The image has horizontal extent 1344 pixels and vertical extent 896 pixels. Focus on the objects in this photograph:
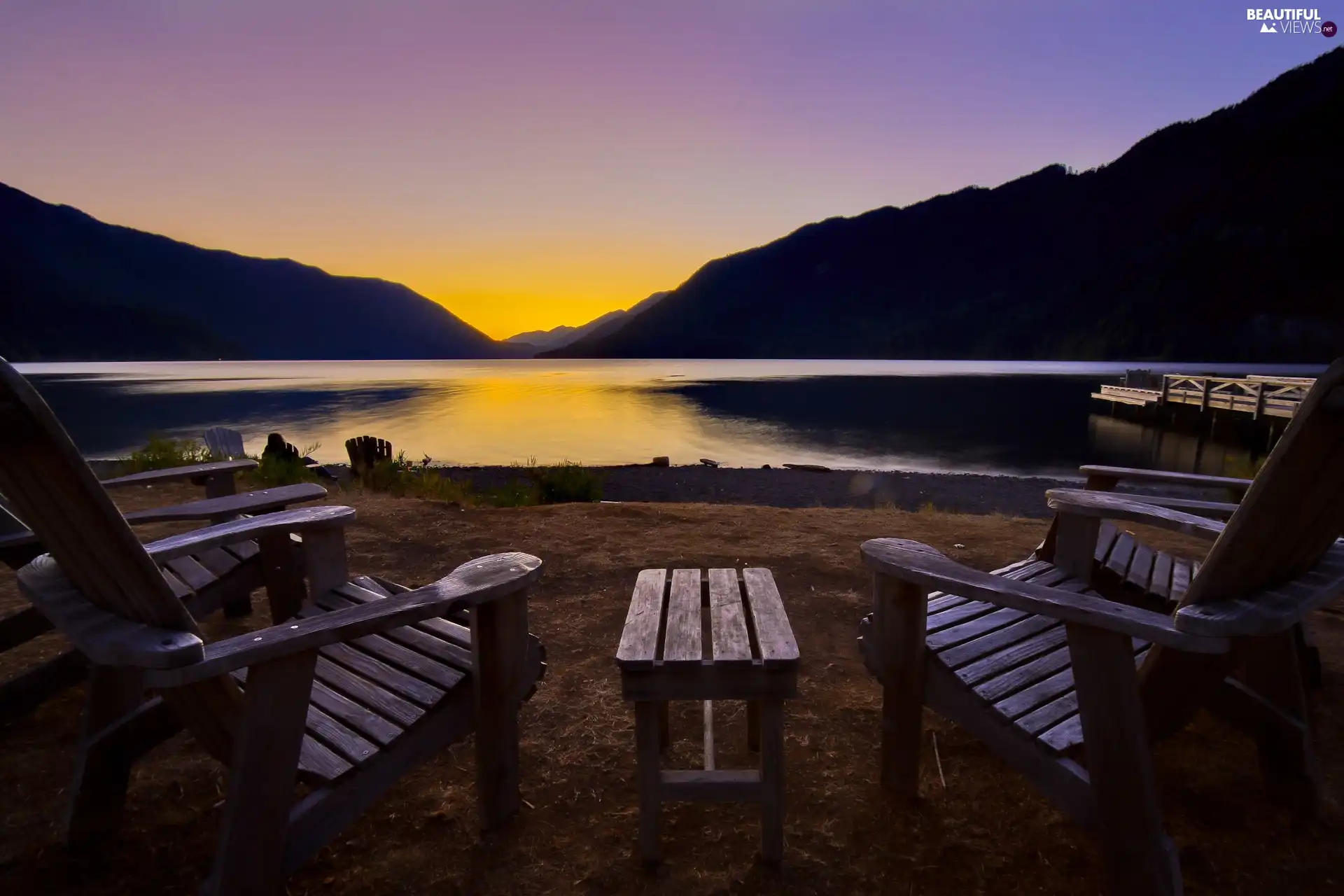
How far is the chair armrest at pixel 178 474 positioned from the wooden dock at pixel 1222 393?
907 inches

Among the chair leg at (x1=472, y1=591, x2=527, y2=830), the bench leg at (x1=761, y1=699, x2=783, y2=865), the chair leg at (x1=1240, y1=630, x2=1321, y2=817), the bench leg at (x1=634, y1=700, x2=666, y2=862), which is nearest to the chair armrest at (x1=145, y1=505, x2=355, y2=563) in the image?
the chair leg at (x1=472, y1=591, x2=527, y2=830)

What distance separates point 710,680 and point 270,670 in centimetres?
112

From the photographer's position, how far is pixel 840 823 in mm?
2297

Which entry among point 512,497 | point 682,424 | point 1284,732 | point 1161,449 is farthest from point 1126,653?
point 682,424

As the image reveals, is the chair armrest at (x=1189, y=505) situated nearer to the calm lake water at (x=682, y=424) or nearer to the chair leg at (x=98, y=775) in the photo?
the chair leg at (x=98, y=775)

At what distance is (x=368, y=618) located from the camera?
1695 millimetres

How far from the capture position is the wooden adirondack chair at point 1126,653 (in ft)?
4.60

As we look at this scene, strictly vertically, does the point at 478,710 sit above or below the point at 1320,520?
below

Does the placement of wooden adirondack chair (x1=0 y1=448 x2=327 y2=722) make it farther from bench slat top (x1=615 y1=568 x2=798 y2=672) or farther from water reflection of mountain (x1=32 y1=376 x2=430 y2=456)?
water reflection of mountain (x1=32 y1=376 x2=430 y2=456)

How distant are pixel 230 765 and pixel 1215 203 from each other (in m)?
187

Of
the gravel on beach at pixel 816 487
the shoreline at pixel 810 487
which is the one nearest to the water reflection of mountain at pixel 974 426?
the shoreline at pixel 810 487

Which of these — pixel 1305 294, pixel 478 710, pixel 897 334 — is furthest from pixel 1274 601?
pixel 897 334

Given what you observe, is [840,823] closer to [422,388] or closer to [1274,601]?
[1274,601]

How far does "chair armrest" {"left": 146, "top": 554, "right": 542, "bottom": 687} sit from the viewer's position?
1.42 metres
